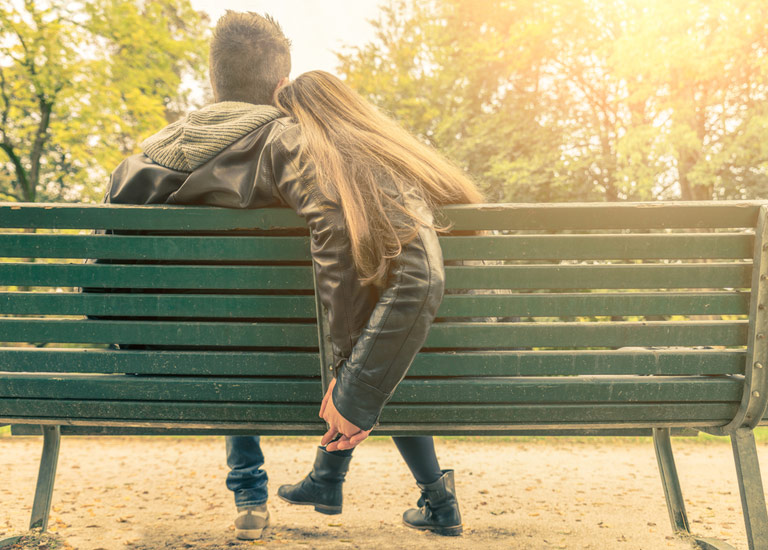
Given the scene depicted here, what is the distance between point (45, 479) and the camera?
264 centimetres

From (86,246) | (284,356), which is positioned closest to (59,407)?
(86,246)

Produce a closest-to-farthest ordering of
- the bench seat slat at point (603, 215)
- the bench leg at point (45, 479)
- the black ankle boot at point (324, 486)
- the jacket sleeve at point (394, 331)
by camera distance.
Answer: the jacket sleeve at point (394, 331), the bench seat slat at point (603, 215), the black ankle boot at point (324, 486), the bench leg at point (45, 479)

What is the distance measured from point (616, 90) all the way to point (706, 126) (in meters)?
2.69

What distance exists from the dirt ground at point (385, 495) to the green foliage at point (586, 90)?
10.0 meters

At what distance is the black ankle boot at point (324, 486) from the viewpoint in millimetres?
2250

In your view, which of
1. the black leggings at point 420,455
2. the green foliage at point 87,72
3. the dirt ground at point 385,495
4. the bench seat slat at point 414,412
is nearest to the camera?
the bench seat slat at point 414,412

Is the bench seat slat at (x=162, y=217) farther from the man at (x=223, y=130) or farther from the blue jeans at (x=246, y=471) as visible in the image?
the blue jeans at (x=246, y=471)

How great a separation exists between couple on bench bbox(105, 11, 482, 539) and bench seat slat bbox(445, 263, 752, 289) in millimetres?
194

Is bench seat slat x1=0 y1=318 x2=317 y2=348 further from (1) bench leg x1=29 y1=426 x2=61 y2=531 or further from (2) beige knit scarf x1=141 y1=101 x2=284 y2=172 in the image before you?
(1) bench leg x1=29 y1=426 x2=61 y2=531

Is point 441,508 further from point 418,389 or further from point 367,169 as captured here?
point 367,169

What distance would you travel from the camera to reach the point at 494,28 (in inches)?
771

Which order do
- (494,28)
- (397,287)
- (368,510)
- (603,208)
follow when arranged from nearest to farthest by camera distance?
(397,287) < (603,208) < (368,510) < (494,28)

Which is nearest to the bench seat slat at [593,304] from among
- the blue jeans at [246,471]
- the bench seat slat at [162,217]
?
the bench seat slat at [162,217]

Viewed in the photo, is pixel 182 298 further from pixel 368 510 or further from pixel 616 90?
pixel 616 90
